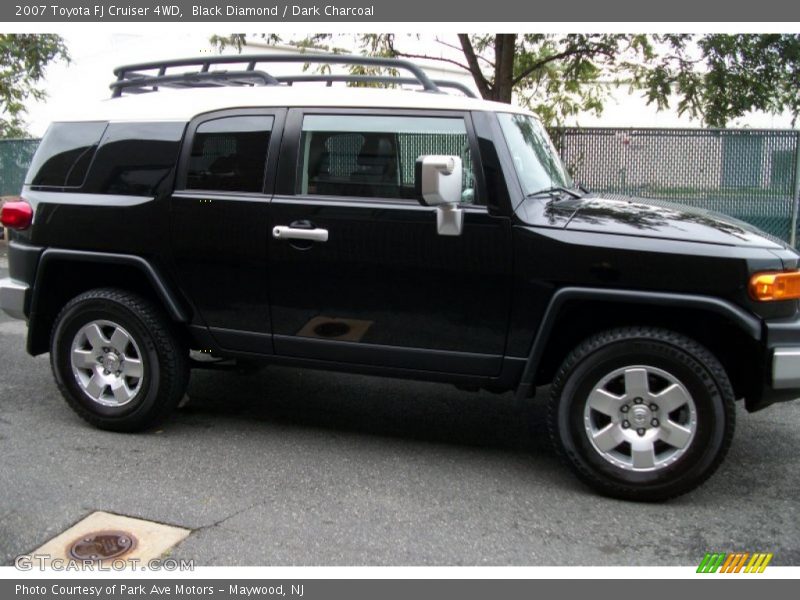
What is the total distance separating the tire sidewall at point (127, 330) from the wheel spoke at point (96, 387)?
0.13 feet

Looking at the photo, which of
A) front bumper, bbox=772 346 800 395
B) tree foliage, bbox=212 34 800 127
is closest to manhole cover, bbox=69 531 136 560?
front bumper, bbox=772 346 800 395

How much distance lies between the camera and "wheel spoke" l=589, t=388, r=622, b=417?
12.5 ft

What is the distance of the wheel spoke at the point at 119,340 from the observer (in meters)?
4.66

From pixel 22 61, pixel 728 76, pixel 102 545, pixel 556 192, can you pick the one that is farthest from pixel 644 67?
pixel 22 61

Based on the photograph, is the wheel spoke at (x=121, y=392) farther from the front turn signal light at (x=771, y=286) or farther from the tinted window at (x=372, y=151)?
the front turn signal light at (x=771, y=286)

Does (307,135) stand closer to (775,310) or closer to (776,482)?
(775,310)

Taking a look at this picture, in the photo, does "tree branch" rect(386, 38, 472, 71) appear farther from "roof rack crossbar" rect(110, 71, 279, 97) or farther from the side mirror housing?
the side mirror housing

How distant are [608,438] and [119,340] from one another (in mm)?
2852

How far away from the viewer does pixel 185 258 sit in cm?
450

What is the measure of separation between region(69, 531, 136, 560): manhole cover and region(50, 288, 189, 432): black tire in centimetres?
124

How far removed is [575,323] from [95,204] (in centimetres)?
286

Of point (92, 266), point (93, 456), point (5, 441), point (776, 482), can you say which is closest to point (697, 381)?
point (776, 482)

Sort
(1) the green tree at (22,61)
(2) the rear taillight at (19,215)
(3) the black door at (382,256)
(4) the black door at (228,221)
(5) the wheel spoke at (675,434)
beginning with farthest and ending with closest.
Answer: (1) the green tree at (22,61) → (2) the rear taillight at (19,215) → (4) the black door at (228,221) → (3) the black door at (382,256) → (5) the wheel spoke at (675,434)

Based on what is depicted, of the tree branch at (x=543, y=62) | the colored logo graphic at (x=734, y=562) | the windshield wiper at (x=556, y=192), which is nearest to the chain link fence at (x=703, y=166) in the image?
the tree branch at (x=543, y=62)
